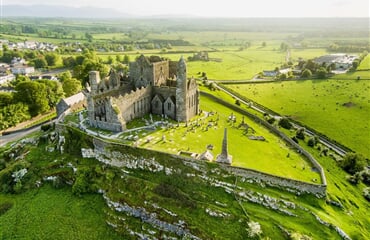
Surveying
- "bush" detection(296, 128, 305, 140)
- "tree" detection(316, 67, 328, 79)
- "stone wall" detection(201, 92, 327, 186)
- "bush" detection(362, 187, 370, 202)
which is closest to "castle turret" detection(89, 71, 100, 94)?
"stone wall" detection(201, 92, 327, 186)

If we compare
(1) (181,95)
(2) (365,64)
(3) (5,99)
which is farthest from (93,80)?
(2) (365,64)

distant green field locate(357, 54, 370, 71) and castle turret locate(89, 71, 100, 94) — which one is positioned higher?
castle turret locate(89, 71, 100, 94)

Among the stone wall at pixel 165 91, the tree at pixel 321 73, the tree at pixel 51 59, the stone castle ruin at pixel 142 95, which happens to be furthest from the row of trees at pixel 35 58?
the tree at pixel 321 73

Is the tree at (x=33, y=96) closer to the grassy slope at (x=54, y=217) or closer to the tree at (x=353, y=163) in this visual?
the grassy slope at (x=54, y=217)

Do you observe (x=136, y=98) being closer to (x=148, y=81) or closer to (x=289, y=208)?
(x=148, y=81)

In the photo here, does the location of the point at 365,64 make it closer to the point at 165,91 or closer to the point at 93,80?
the point at 165,91

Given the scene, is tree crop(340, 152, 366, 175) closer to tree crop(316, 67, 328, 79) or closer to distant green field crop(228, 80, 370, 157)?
distant green field crop(228, 80, 370, 157)

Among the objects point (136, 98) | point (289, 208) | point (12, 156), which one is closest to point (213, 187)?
point (289, 208)
